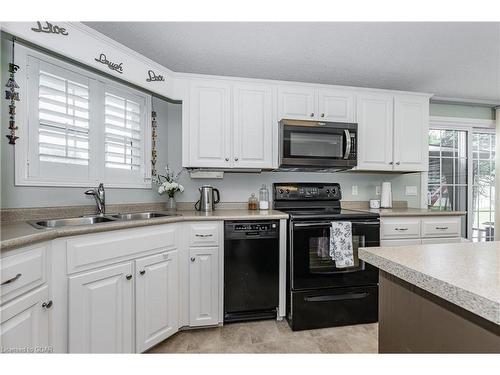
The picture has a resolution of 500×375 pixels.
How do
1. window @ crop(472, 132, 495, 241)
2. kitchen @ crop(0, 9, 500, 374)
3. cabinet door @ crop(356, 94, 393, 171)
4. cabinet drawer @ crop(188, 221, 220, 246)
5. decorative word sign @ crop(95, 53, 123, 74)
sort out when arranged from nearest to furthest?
kitchen @ crop(0, 9, 500, 374)
decorative word sign @ crop(95, 53, 123, 74)
cabinet drawer @ crop(188, 221, 220, 246)
cabinet door @ crop(356, 94, 393, 171)
window @ crop(472, 132, 495, 241)

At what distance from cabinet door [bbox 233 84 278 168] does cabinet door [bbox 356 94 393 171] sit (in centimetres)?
94

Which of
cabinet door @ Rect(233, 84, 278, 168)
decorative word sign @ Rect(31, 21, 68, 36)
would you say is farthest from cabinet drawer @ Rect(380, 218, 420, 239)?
decorative word sign @ Rect(31, 21, 68, 36)

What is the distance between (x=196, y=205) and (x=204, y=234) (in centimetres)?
57

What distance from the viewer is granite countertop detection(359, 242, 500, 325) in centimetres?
47

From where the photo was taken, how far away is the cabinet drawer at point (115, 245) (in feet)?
4.11

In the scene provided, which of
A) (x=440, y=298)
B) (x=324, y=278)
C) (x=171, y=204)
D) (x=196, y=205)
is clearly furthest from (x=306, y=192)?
(x=440, y=298)

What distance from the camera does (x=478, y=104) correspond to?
10.3 ft

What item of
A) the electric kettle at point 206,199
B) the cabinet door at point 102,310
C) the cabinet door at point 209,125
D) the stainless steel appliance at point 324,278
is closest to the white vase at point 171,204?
the electric kettle at point 206,199

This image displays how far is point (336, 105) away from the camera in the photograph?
2447mm

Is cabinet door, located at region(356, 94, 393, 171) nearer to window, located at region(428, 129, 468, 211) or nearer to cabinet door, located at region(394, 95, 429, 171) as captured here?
cabinet door, located at region(394, 95, 429, 171)

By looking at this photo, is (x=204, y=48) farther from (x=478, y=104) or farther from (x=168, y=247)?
(x=478, y=104)
